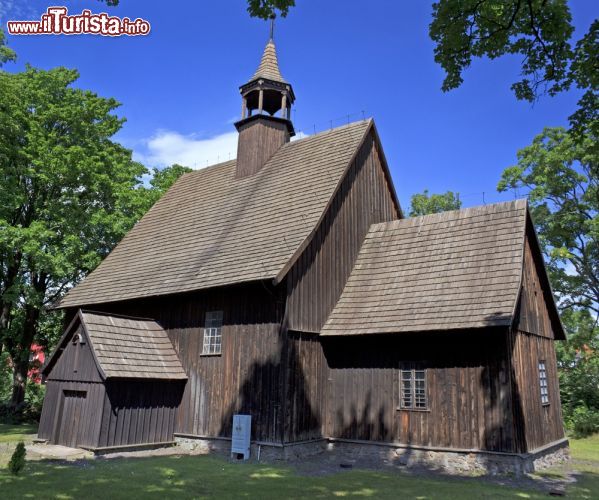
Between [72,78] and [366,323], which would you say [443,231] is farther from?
[72,78]

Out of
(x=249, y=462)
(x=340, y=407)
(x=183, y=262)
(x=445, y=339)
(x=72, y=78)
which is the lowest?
(x=249, y=462)

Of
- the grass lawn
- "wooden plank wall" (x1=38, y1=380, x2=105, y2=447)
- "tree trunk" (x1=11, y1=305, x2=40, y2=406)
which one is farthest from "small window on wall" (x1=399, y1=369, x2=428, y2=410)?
"tree trunk" (x1=11, y1=305, x2=40, y2=406)

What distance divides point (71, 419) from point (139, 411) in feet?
6.52

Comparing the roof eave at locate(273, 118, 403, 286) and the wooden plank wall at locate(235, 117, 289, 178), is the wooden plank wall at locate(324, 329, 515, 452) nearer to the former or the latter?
the roof eave at locate(273, 118, 403, 286)

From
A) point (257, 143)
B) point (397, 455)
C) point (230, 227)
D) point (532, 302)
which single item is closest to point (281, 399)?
point (397, 455)

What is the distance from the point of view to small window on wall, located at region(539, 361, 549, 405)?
15539mm

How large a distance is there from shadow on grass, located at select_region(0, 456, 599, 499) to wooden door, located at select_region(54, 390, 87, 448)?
2.17 meters

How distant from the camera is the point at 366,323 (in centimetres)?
1515

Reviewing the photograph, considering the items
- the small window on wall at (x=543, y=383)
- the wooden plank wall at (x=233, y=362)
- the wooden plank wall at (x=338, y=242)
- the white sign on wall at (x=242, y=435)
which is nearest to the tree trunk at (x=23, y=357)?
the wooden plank wall at (x=233, y=362)

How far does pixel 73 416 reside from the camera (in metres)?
15.4

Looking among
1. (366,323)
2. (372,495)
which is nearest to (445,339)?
(366,323)

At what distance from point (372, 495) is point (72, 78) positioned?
2463cm

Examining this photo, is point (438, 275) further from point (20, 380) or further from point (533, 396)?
point (20, 380)

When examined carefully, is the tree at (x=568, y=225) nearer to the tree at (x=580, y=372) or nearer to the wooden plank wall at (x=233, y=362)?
the tree at (x=580, y=372)
